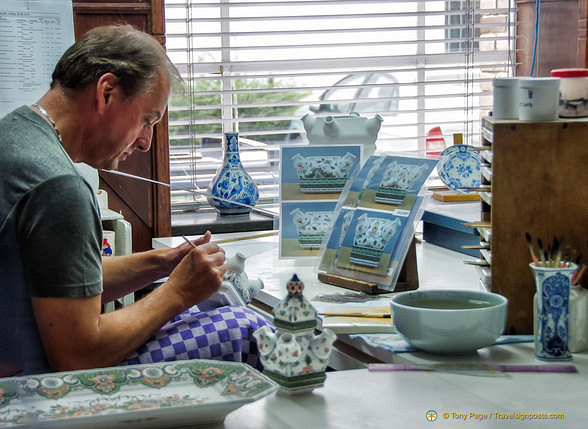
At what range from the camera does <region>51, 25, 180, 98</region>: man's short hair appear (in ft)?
5.37

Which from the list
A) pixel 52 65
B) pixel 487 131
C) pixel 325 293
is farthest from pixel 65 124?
pixel 52 65

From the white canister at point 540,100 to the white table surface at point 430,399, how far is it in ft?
1.47

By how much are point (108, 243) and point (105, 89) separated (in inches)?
46.8

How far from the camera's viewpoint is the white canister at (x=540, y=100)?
1.63 m

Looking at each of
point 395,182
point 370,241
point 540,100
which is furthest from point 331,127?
point 540,100

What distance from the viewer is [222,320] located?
1620 millimetres

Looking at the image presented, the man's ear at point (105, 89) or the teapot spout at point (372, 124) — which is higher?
the man's ear at point (105, 89)

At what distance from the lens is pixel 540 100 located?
163cm

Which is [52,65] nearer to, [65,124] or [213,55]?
[213,55]

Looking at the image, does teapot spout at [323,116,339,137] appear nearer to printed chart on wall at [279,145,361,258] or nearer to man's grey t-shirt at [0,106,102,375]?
printed chart on wall at [279,145,361,258]

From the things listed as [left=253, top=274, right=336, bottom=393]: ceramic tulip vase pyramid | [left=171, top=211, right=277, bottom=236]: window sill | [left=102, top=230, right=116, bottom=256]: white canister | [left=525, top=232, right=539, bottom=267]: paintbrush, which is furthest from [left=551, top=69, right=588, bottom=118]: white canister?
[left=102, top=230, right=116, bottom=256]: white canister

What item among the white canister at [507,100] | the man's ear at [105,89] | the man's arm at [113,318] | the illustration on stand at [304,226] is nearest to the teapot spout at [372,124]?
the illustration on stand at [304,226]

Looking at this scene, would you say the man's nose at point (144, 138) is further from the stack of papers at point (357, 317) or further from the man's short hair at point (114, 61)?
the stack of papers at point (357, 317)

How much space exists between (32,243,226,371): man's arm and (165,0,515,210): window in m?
1.55
